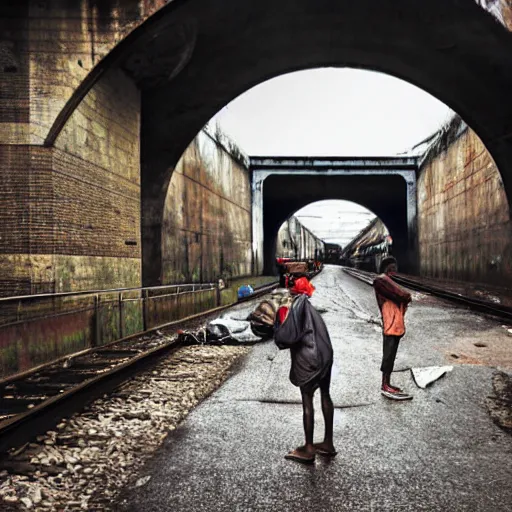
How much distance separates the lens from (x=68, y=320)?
276 inches

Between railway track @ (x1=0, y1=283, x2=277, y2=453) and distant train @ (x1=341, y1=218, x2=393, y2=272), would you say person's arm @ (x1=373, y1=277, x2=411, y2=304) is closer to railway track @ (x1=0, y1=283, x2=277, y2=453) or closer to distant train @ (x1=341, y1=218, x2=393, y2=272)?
railway track @ (x1=0, y1=283, x2=277, y2=453)

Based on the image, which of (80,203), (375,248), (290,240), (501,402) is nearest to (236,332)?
(80,203)

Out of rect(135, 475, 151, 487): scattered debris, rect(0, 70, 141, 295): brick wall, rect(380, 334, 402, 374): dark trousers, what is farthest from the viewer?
rect(0, 70, 141, 295): brick wall

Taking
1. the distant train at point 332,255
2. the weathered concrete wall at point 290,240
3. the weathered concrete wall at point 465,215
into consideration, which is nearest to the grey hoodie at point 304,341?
the weathered concrete wall at point 465,215

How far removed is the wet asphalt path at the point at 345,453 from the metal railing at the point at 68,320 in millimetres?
2742

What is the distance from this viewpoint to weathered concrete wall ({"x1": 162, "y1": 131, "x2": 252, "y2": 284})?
15.7 metres

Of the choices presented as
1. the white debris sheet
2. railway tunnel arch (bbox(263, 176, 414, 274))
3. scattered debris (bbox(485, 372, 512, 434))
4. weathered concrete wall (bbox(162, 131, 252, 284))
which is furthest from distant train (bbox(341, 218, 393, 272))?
scattered debris (bbox(485, 372, 512, 434))

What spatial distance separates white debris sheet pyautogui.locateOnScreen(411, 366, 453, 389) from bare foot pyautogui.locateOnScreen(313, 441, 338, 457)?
2414 mm

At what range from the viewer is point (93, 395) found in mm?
5109

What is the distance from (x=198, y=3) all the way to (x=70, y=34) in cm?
322

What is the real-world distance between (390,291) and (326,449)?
2.14 m

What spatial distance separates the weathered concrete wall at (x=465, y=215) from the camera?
54.5 ft

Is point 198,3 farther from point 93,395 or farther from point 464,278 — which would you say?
point 464,278

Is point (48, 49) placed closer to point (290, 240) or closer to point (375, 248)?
point (375, 248)
